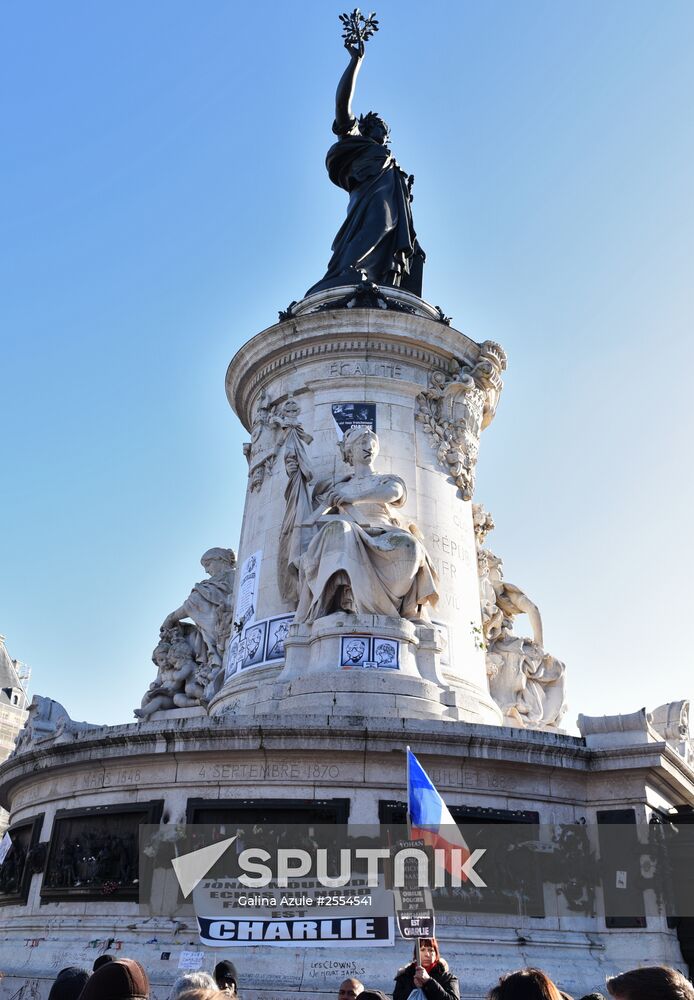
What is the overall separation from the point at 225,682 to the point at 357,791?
5865 mm

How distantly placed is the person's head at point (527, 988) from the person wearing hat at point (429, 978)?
1.75 meters

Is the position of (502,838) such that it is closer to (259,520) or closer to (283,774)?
(283,774)

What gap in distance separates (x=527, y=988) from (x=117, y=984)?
1.69 meters

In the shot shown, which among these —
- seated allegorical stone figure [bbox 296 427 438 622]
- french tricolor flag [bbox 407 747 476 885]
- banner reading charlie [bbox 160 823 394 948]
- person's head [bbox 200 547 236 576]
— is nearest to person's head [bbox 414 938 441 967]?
french tricolor flag [bbox 407 747 476 885]

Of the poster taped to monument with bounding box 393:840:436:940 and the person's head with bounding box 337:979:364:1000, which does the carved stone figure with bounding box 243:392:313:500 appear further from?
the person's head with bounding box 337:979:364:1000

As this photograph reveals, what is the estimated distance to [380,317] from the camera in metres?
20.0

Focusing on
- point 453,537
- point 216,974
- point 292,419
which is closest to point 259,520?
point 292,419

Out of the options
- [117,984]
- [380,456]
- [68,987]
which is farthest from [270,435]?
[117,984]

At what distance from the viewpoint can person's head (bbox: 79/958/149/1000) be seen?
3977 millimetres

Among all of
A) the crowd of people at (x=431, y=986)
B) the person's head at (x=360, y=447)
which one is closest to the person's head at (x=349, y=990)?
the crowd of people at (x=431, y=986)

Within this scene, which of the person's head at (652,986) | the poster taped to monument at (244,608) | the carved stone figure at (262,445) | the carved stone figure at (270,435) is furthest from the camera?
the carved stone figure at (262,445)

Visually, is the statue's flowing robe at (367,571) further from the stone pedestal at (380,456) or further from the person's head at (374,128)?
the person's head at (374,128)

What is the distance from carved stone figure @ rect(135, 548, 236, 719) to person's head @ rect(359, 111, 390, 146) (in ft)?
43.8

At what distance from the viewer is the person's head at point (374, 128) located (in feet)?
90.4
